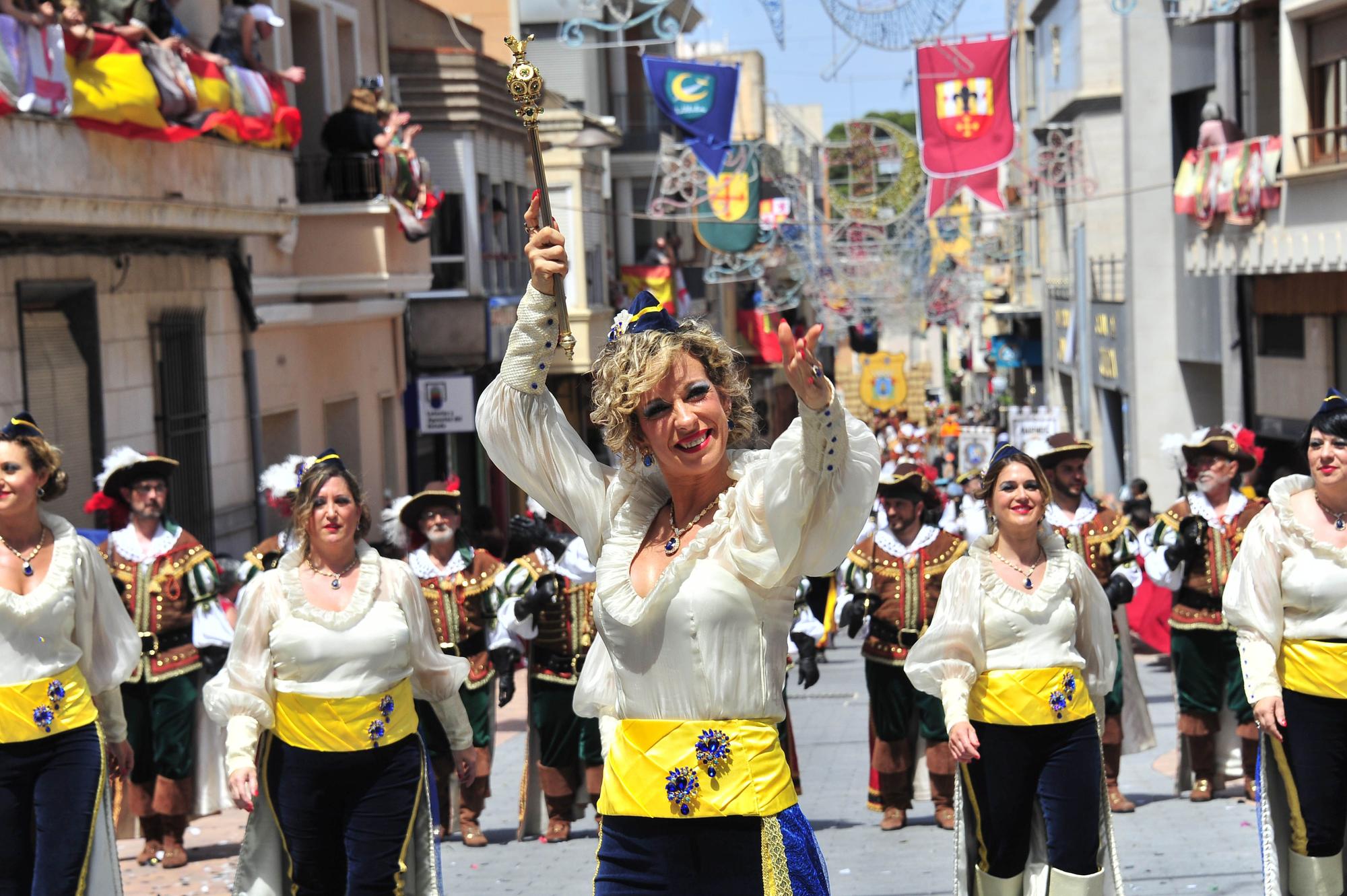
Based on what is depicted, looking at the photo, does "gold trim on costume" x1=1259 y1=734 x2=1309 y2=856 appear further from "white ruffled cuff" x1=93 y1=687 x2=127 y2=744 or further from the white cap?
the white cap

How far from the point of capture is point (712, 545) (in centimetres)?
387

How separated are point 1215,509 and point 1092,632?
138 inches

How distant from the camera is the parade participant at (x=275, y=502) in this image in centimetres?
841

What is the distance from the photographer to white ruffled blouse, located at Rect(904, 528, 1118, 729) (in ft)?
21.2

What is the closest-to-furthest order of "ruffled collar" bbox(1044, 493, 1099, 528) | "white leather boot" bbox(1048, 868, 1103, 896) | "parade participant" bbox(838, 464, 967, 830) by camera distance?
1. "white leather boot" bbox(1048, 868, 1103, 896)
2. "parade participant" bbox(838, 464, 967, 830)
3. "ruffled collar" bbox(1044, 493, 1099, 528)

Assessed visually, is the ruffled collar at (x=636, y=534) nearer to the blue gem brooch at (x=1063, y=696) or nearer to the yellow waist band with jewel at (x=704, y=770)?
the yellow waist band with jewel at (x=704, y=770)

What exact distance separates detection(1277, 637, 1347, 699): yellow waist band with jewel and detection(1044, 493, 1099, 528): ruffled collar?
3.62 meters

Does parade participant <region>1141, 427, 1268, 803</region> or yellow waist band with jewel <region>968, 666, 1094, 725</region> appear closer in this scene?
yellow waist band with jewel <region>968, 666, 1094, 725</region>

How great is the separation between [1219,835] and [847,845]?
1.78 metres

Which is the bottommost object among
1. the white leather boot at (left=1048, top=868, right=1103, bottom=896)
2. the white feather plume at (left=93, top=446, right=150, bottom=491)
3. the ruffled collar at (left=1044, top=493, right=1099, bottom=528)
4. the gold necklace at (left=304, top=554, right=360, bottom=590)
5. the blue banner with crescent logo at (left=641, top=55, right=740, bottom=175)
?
the white leather boot at (left=1048, top=868, right=1103, bottom=896)

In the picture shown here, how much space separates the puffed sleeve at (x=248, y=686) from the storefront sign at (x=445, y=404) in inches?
614

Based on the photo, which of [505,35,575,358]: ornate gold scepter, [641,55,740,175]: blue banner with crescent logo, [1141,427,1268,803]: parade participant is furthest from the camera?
[641,55,740,175]: blue banner with crescent logo

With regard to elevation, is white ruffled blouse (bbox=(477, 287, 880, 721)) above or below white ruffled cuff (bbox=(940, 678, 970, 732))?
above

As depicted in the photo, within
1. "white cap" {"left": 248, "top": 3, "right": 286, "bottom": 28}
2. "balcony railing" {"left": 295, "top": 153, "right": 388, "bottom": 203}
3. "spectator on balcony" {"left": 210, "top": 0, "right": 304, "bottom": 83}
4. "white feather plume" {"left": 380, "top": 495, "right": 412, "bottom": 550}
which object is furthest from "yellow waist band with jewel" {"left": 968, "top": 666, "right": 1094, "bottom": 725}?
"balcony railing" {"left": 295, "top": 153, "right": 388, "bottom": 203}
